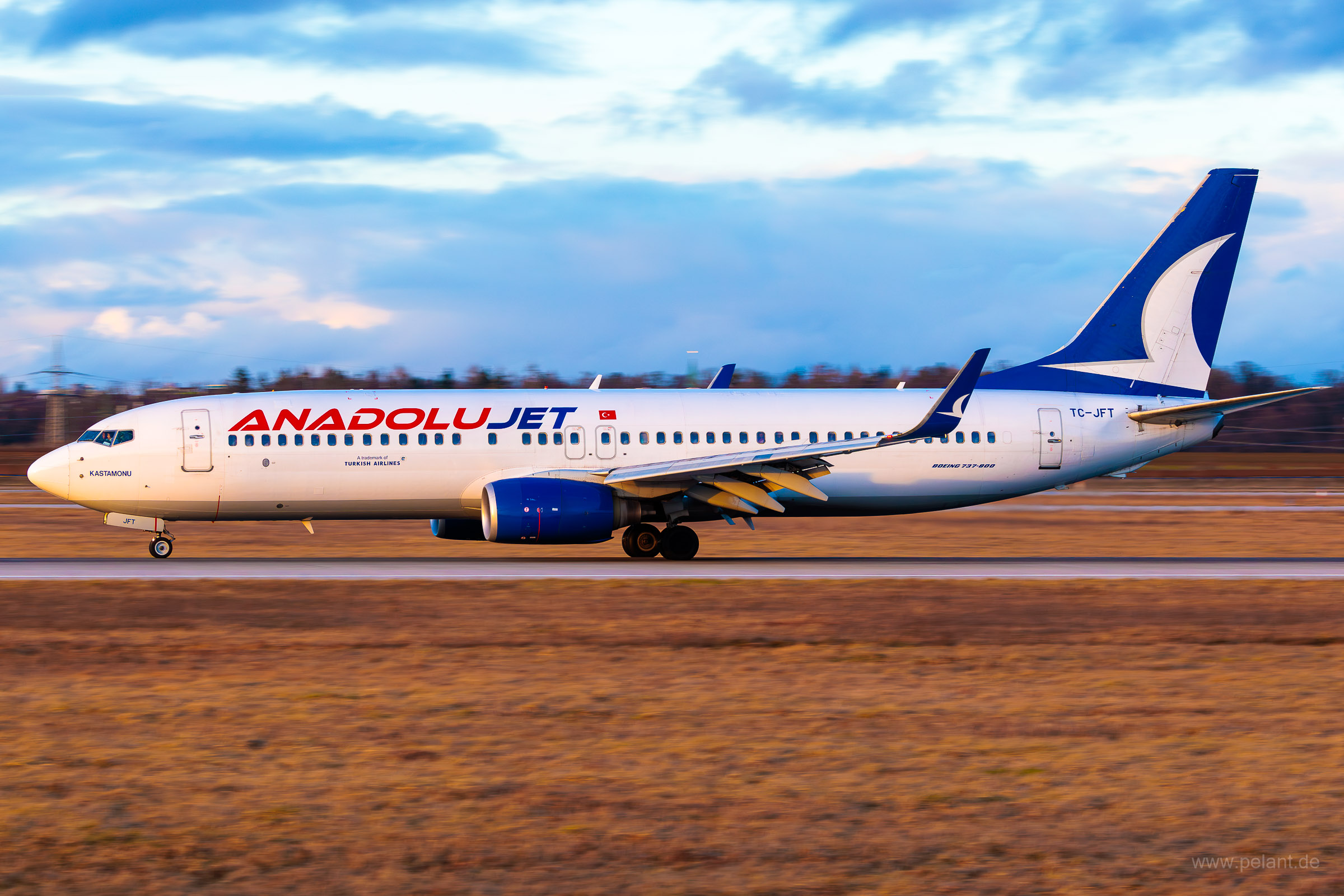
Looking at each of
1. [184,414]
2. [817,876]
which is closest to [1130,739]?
[817,876]

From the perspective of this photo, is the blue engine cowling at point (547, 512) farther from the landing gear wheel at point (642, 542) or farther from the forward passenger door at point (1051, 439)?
the forward passenger door at point (1051, 439)

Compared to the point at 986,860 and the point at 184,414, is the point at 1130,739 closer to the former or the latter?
the point at 986,860

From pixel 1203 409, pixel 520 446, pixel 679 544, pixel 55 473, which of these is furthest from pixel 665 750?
pixel 1203 409

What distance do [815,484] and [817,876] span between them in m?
20.1

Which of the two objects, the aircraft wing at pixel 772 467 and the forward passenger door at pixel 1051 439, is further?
the forward passenger door at pixel 1051 439

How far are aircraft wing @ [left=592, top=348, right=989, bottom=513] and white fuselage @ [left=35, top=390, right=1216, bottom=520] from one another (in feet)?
4.06

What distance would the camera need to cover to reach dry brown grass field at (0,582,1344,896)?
761 centimetres

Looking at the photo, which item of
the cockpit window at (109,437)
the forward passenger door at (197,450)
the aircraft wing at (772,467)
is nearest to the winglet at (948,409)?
the aircraft wing at (772,467)

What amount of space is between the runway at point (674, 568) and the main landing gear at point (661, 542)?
39 centimetres

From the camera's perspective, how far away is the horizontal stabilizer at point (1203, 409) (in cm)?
2642

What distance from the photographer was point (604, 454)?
2698 centimetres

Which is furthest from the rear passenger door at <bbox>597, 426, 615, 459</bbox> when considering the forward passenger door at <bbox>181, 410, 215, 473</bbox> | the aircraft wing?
the forward passenger door at <bbox>181, 410, 215, 473</bbox>

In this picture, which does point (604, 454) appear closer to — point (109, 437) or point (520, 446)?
point (520, 446)

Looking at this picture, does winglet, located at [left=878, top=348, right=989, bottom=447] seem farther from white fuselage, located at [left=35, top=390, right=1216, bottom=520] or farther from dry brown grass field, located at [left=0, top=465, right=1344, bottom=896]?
dry brown grass field, located at [left=0, top=465, right=1344, bottom=896]
